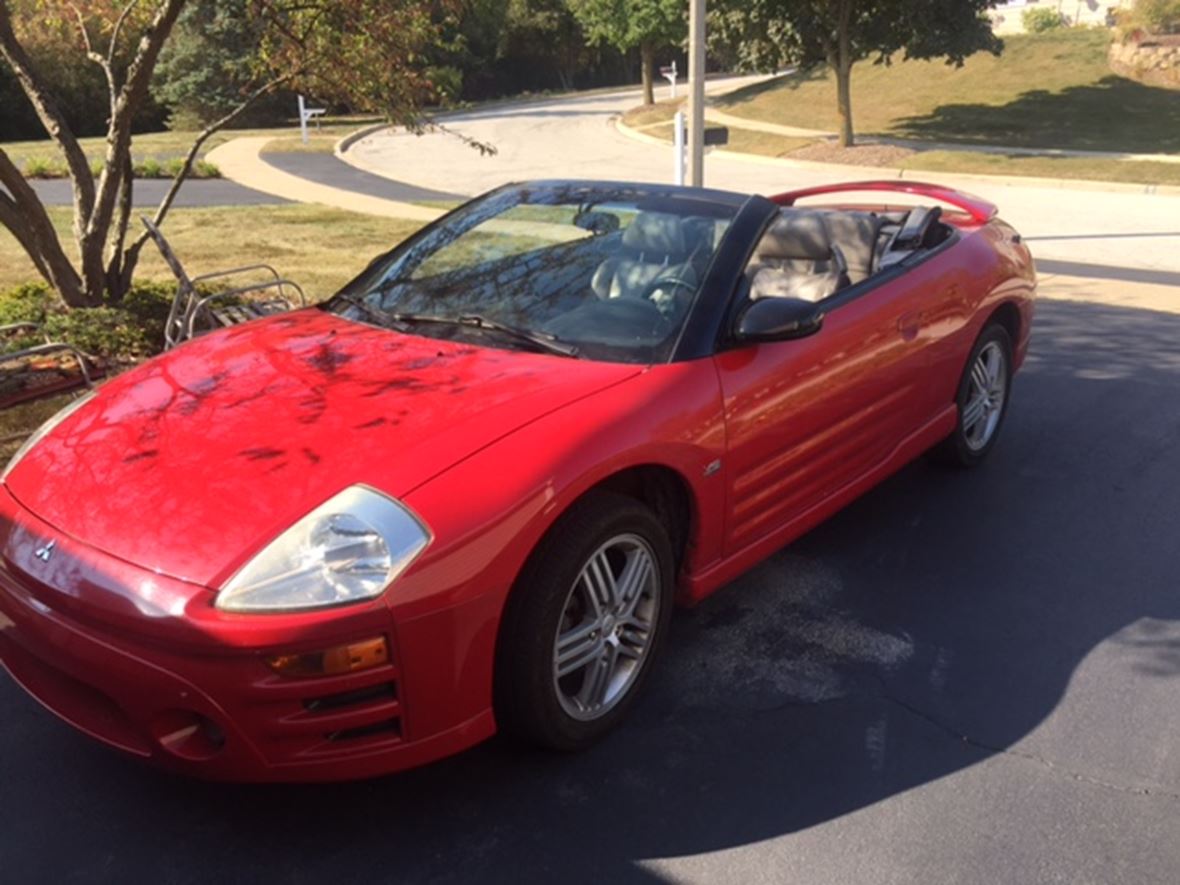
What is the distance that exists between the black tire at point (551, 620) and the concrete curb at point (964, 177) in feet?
60.7

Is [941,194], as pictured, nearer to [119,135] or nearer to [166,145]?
[119,135]

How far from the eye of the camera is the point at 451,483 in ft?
8.28

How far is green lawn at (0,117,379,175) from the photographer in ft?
75.8

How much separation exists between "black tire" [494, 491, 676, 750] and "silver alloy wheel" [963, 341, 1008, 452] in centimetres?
252

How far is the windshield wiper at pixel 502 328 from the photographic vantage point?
3.24m

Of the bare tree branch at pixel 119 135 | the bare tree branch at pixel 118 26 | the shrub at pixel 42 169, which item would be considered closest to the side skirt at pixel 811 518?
the bare tree branch at pixel 119 135

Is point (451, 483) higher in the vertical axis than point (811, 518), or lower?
higher

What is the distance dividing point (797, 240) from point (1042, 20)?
53.6m

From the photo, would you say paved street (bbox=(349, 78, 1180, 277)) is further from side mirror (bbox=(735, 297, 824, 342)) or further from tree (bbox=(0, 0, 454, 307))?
side mirror (bbox=(735, 297, 824, 342))

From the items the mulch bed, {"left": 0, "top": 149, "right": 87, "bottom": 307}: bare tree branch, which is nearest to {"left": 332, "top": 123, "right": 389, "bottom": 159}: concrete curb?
the mulch bed

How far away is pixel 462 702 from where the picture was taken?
2.52 meters

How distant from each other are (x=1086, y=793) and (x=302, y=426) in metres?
2.29

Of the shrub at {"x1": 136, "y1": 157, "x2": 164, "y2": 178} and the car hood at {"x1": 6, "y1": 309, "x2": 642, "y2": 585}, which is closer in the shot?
Answer: the car hood at {"x1": 6, "y1": 309, "x2": 642, "y2": 585}

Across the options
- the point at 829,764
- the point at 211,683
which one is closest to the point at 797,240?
the point at 829,764
